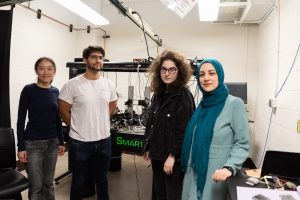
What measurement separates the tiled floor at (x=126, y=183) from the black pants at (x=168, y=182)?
43.0 inches

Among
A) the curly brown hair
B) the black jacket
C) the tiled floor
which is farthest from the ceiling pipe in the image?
the tiled floor

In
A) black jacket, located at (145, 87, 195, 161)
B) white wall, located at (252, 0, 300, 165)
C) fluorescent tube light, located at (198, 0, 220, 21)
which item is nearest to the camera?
black jacket, located at (145, 87, 195, 161)

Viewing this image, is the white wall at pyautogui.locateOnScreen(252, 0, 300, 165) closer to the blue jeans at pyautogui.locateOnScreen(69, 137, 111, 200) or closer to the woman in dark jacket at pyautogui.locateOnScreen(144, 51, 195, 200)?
the woman in dark jacket at pyautogui.locateOnScreen(144, 51, 195, 200)

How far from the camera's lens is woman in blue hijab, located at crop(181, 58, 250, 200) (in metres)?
1.16

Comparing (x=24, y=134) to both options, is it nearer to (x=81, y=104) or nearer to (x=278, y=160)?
(x=81, y=104)

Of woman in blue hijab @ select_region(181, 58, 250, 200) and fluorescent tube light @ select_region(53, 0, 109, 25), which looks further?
fluorescent tube light @ select_region(53, 0, 109, 25)

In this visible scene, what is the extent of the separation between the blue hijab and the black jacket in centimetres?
14

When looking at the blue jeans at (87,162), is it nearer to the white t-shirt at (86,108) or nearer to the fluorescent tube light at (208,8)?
the white t-shirt at (86,108)

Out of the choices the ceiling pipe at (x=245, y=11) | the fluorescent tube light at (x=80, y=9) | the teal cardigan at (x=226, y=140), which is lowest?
the teal cardigan at (x=226, y=140)

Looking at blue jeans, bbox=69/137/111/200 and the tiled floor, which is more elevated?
blue jeans, bbox=69/137/111/200

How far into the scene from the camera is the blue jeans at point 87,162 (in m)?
1.84

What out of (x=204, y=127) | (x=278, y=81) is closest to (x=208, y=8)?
(x=278, y=81)

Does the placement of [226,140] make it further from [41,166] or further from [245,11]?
[245,11]

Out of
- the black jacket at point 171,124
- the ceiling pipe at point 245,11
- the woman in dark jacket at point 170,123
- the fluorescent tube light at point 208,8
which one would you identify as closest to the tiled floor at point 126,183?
the woman in dark jacket at point 170,123
